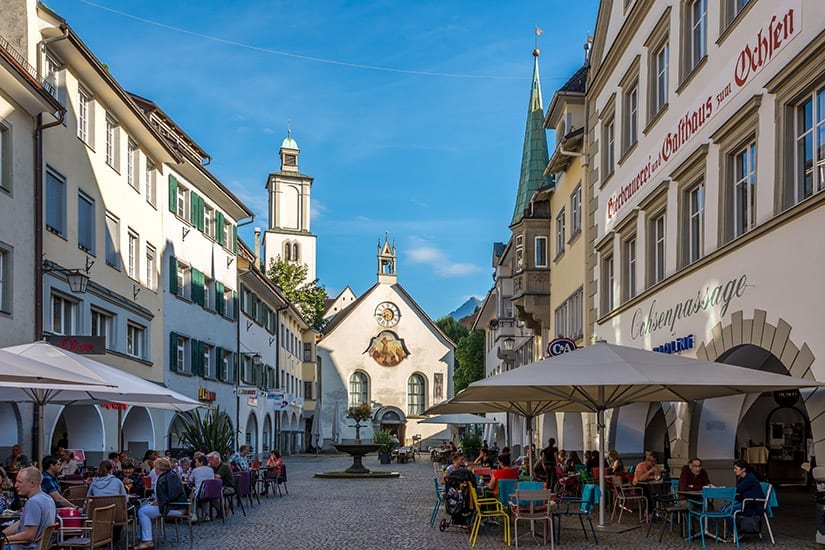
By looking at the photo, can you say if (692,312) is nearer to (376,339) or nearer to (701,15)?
(701,15)

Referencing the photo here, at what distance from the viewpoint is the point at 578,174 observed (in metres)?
26.0

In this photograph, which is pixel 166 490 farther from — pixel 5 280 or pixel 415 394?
pixel 415 394

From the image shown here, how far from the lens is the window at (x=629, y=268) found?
2044cm

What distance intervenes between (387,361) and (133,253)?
4653 centimetres

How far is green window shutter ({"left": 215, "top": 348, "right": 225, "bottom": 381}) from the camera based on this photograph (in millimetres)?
35594

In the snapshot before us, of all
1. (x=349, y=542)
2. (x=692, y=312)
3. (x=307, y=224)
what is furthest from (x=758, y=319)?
(x=307, y=224)

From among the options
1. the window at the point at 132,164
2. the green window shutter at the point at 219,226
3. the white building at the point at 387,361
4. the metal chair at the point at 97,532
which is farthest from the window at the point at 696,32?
the white building at the point at 387,361

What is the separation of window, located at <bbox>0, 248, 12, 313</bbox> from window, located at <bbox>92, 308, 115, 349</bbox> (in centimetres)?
494

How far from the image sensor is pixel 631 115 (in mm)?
20625

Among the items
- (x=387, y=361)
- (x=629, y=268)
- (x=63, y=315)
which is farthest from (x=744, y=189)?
(x=387, y=361)

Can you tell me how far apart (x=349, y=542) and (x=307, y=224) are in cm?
7415

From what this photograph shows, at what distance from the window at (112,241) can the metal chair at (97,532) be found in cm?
1420

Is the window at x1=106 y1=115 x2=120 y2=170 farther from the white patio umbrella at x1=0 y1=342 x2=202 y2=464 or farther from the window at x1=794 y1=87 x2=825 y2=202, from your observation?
the window at x1=794 y1=87 x2=825 y2=202

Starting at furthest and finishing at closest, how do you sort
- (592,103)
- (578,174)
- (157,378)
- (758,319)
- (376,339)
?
(376,339) < (157,378) < (578,174) < (592,103) < (758,319)
